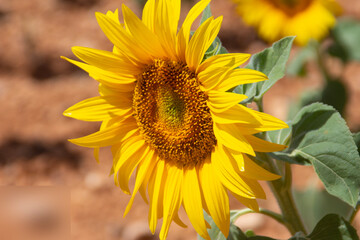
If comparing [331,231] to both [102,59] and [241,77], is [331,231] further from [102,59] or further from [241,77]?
[102,59]

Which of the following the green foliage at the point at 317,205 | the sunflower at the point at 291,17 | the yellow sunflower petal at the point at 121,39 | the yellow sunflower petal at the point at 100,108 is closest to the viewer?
the yellow sunflower petal at the point at 121,39

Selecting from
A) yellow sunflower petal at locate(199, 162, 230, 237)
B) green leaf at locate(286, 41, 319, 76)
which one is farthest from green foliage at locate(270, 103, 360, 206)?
green leaf at locate(286, 41, 319, 76)

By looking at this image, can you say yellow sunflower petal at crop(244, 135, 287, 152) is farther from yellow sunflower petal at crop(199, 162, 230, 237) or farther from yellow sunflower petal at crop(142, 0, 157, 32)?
yellow sunflower petal at crop(142, 0, 157, 32)

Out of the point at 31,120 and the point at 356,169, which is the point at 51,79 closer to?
the point at 31,120

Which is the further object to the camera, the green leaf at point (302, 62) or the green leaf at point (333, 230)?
the green leaf at point (302, 62)

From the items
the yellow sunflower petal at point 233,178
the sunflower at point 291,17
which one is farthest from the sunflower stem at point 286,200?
the sunflower at point 291,17

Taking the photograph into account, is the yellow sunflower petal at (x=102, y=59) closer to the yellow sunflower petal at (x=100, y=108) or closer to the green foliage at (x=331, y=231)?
the yellow sunflower petal at (x=100, y=108)

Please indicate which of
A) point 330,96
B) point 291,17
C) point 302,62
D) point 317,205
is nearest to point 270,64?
point 317,205
